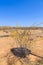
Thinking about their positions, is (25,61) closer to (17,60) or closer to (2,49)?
(17,60)

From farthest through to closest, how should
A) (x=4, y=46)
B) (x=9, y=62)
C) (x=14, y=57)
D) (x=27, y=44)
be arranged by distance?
1. (x=4, y=46)
2. (x=27, y=44)
3. (x=14, y=57)
4. (x=9, y=62)

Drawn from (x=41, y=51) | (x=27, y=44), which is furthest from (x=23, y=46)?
(x=41, y=51)

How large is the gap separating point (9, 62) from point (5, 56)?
595 mm

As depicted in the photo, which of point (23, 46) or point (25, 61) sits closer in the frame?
point (25, 61)

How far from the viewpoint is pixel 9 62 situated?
6.77m

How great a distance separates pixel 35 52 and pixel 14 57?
116 centimetres

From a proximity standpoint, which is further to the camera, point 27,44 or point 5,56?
point 27,44

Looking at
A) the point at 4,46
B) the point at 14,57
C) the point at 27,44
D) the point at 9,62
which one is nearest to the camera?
the point at 9,62

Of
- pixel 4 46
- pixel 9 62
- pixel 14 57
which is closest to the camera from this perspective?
pixel 9 62

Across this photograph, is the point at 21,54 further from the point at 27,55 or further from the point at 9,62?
the point at 9,62

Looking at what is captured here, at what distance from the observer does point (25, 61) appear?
22.8 ft

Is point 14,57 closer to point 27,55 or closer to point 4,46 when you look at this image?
point 27,55

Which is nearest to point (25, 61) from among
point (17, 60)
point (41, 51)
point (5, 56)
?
point (17, 60)

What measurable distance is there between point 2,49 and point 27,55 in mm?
1162
